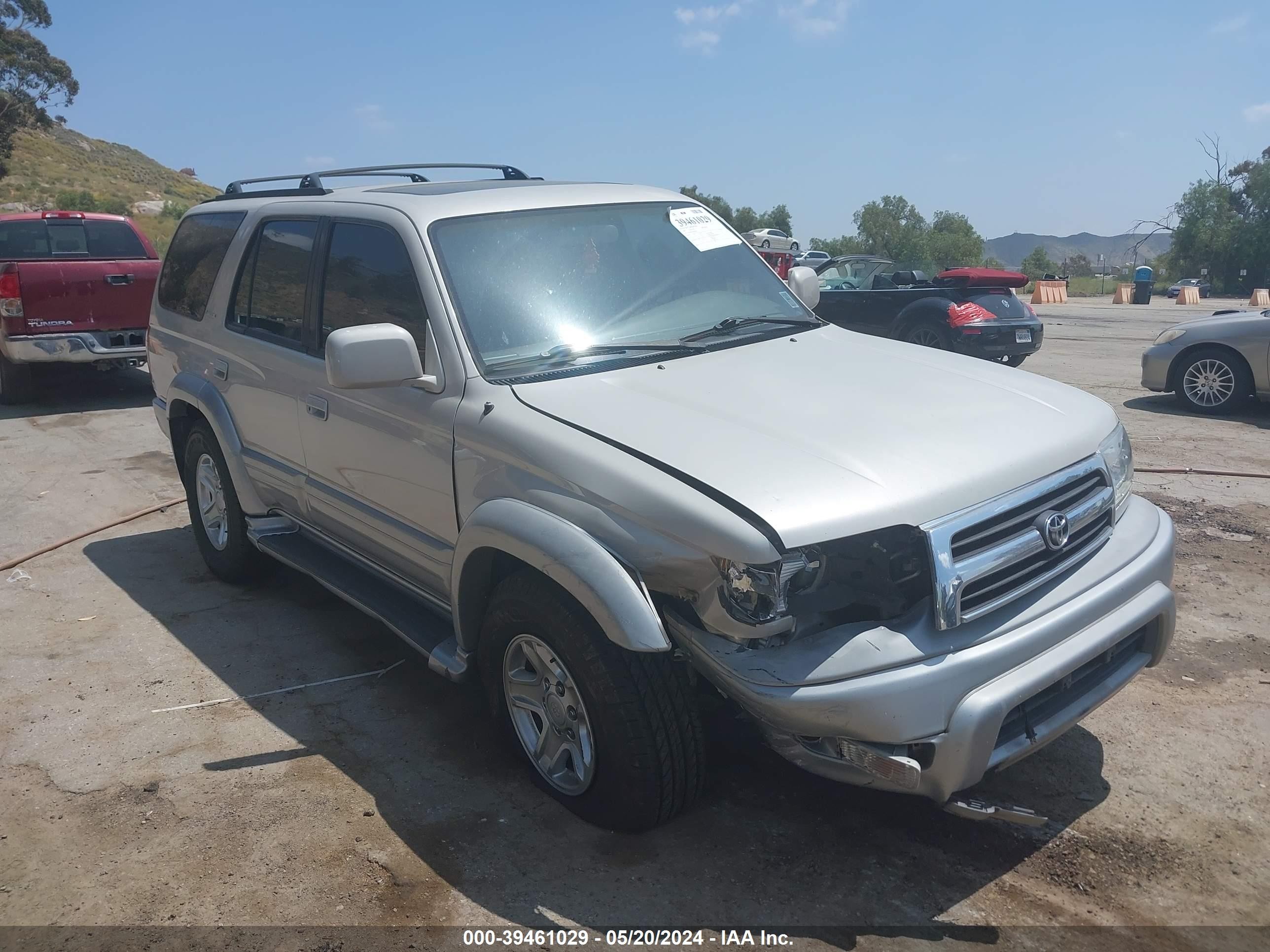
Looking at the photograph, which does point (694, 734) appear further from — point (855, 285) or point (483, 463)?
point (855, 285)

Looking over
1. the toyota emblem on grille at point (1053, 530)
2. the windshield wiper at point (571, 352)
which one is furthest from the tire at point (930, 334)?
the toyota emblem on grille at point (1053, 530)

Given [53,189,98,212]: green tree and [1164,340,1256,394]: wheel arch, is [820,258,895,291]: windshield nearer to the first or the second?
[1164,340,1256,394]: wheel arch

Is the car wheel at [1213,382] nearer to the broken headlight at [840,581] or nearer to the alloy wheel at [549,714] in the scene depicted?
the broken headlight at [840,581]

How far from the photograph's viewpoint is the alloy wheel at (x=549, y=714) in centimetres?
309

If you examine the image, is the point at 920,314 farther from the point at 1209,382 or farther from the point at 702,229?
the point at 702,229

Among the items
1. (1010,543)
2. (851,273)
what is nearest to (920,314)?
(851,273)

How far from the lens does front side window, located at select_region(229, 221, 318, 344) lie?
4.42 meters

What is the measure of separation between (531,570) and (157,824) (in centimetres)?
153

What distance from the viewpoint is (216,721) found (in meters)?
4.05

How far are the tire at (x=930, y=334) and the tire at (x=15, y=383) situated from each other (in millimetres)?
9541

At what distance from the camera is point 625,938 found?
2.75 meters

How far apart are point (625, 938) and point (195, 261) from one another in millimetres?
4302

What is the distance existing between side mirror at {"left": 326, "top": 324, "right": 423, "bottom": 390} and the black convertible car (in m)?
8.36

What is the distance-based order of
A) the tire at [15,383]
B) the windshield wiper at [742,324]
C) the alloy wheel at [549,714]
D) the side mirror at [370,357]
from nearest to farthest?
the alloy wheel at [549,714] < the side mirror at [370,357] < the windshield wiper at [742,324] < the tire at [15,383]
